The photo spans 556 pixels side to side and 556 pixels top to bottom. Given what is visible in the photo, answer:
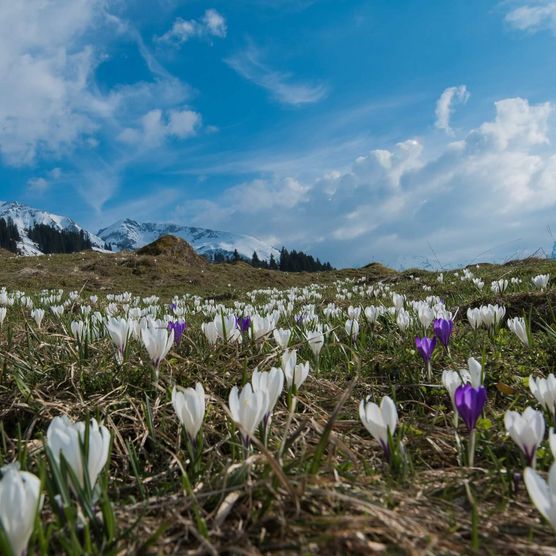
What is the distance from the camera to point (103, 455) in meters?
1.26

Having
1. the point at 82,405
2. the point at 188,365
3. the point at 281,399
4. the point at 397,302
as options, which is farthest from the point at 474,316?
the point at 82,405

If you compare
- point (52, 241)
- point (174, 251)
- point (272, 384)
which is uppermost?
point (52, 241)

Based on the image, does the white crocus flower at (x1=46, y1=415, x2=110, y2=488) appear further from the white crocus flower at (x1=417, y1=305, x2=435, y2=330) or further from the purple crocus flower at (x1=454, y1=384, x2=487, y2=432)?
the white crocus flower at (x1=417, y1=305, x2=435, y2=330)

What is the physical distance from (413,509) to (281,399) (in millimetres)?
1233

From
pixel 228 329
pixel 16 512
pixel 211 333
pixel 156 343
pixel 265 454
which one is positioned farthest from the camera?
pixel 228 329

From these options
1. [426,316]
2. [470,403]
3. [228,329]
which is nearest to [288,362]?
[470,403]

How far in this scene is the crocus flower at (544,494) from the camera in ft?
3.37

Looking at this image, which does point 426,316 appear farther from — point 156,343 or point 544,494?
point 544,494

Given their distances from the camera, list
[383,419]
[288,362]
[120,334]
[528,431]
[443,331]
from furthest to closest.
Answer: [443,331], [120,334], [288,362], [383,419], [528,431]

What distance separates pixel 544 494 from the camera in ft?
3.43

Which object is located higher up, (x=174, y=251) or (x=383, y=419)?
(x=174, y=251)

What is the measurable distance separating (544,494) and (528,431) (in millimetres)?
372

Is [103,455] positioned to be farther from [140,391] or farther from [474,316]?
[474,316]

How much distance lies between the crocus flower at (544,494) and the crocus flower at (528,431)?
35cm
